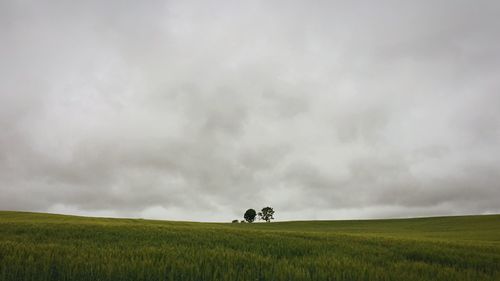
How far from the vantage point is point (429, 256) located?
7949 millimetres

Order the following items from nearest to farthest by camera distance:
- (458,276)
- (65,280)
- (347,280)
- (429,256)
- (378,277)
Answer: (65,280) < (347,280) < (378,277) < (458,276) < (429,256)

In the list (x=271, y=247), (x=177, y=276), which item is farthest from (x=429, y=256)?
(x=177, y=276)

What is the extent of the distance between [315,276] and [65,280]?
334 cm

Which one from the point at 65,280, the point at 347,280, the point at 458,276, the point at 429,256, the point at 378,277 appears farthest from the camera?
the point at 429,256

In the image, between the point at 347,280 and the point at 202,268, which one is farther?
the point at 202,268

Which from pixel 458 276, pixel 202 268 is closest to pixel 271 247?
pixel 202 268

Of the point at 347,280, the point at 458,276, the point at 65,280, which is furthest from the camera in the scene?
the point at 458,276

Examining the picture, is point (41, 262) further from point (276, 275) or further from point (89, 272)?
point (276, 275)

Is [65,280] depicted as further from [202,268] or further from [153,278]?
[202,268]

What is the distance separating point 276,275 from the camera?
4.57m

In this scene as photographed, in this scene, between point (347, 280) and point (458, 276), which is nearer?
point (347, 280)

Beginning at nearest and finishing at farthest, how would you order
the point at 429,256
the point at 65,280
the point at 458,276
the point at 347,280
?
the point at 65,280 < the point at 347,280 < the point at 458,276 < the point at 429,256

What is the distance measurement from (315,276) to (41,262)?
4041mm

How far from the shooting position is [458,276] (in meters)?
5.27
